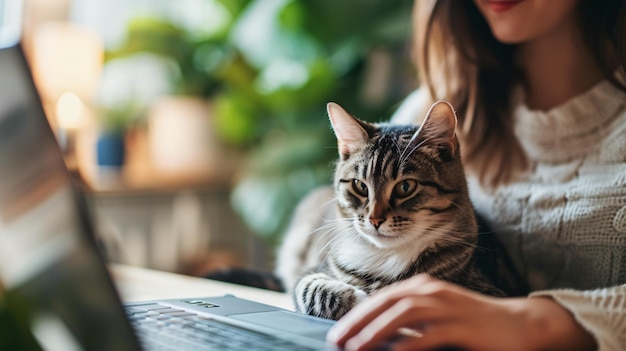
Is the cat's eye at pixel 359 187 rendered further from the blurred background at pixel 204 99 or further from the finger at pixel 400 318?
the blurred background at pixel 204 99

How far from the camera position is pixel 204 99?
2.83 m

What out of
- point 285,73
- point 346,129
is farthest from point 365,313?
point 285,73

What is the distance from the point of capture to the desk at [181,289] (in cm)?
109

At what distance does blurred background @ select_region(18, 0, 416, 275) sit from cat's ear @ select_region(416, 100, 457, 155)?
132cm

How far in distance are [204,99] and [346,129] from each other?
1.86 metres

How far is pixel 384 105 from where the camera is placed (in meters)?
2.44

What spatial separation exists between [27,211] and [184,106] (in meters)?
2.23

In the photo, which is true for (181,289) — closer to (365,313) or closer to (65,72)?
(365,313)

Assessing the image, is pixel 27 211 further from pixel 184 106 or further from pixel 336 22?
pixel 184 106

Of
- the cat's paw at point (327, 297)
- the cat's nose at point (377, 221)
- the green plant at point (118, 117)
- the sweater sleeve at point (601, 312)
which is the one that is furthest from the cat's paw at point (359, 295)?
the green plant at point (118, 117)

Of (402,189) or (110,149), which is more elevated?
(402,189)

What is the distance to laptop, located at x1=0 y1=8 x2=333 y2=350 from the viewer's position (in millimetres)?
506

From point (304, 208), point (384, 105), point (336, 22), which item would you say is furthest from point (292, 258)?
point (336, 22)

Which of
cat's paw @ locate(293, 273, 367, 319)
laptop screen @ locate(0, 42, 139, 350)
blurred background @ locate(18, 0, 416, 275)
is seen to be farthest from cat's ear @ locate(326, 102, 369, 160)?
blurred background @ locate(18, 0, 416, 275)
